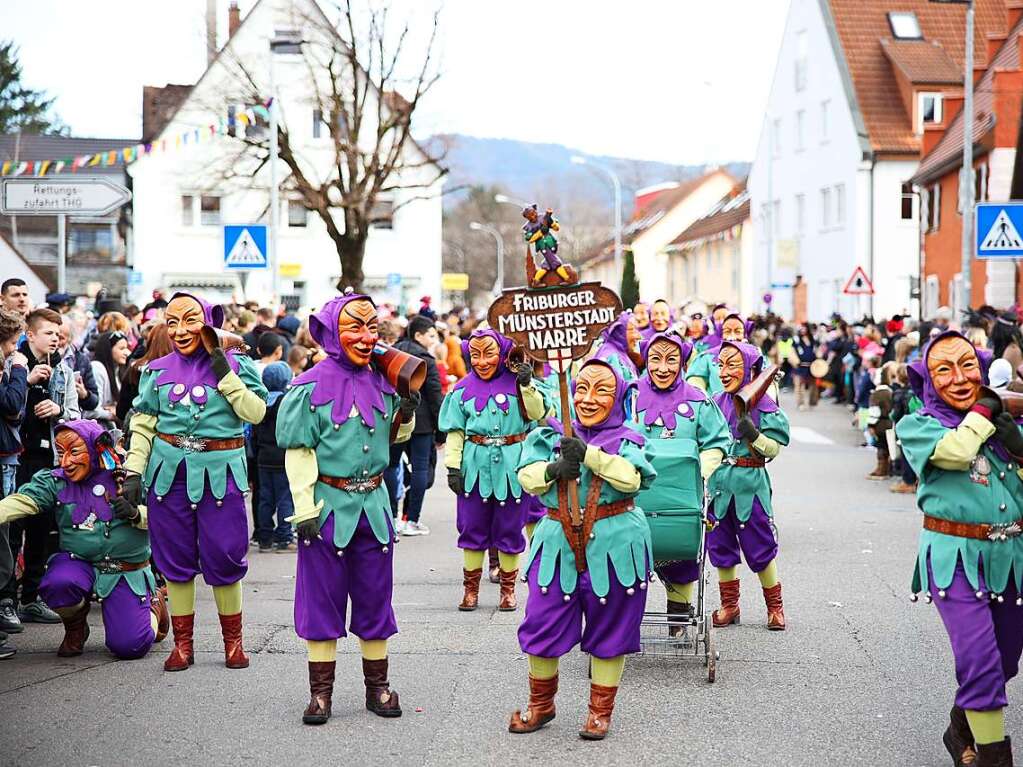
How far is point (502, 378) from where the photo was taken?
10.3 m

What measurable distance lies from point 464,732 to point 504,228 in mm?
102004

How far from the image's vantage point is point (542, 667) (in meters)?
6.87

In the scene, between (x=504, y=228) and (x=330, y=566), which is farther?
(x=504, y=228)

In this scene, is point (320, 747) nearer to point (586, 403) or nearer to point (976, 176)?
point (586, 403)

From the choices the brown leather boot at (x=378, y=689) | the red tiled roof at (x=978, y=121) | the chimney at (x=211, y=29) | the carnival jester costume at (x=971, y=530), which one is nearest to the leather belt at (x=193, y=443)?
the brown leather boot at (x=378, y=689)

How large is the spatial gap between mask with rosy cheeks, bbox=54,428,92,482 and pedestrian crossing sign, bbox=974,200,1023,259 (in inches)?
482

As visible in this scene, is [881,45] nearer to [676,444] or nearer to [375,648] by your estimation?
[676,444]

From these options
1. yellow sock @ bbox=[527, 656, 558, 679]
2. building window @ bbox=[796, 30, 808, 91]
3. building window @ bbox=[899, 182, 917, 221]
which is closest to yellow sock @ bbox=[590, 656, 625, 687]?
yellow sock @ bbox=[527, 656, 558, 679]

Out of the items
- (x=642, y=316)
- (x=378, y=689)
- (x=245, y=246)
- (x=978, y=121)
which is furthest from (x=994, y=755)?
(x=978, y=121)

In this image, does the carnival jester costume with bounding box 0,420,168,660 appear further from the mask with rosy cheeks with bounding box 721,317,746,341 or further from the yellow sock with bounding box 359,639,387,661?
the mask with rosy cheeks with bounding box 721,317,746,341

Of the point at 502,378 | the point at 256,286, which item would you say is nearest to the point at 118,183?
the point at 502,378

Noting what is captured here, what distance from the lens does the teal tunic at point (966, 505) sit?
→ 6184 mm

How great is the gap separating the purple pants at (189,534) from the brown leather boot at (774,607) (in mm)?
3410

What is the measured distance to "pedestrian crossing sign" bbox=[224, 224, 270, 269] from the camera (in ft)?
67.3
